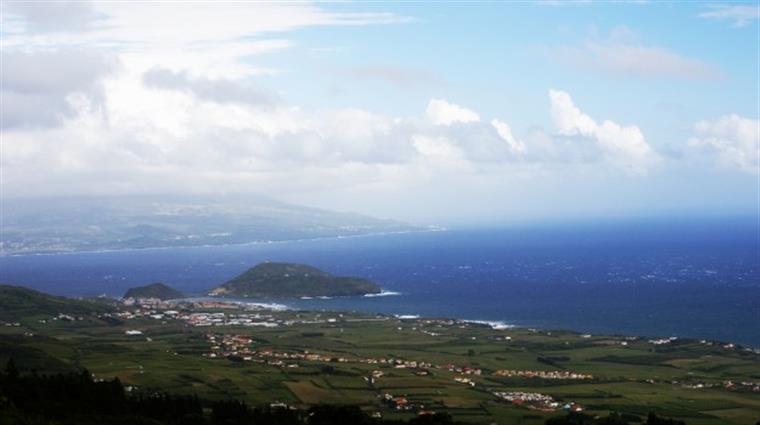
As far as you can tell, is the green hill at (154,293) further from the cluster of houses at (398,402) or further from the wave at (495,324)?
the cluster of houses at (398,402)

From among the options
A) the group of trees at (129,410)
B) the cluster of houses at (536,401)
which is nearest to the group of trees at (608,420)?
the group of trees at (129,410)

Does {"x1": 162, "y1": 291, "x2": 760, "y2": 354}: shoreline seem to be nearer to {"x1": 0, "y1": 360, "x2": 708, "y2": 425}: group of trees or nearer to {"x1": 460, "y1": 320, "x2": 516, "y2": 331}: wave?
{"x1": 460, "y1": 320, "x2": 516, "y2": 331}: wave

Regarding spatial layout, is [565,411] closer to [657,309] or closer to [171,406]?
[171,406]

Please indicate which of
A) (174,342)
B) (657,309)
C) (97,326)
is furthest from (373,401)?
(657,309)

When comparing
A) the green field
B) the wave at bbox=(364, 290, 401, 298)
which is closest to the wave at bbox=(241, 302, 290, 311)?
the wave at bbox=(364, 290, 401, 298)

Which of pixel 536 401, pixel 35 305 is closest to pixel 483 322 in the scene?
pixel 536 401
